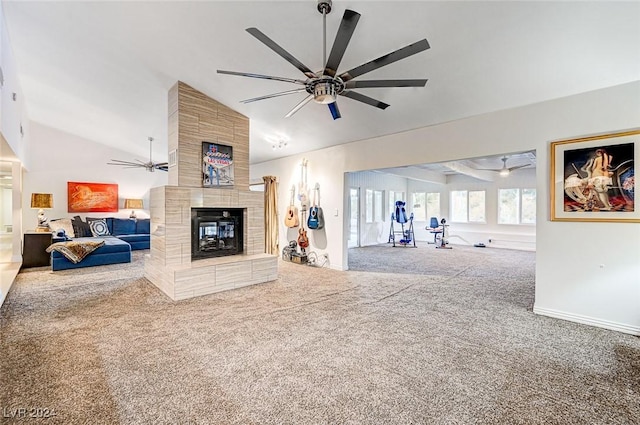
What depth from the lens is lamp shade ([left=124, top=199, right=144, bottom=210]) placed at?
8522 mm

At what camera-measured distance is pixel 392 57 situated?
2059 mm

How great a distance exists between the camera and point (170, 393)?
6.36 ft

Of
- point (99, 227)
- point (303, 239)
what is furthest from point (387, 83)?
point (99, 227)

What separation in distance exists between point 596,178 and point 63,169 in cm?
1080

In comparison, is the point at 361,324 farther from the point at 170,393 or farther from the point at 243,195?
the point at 243,195

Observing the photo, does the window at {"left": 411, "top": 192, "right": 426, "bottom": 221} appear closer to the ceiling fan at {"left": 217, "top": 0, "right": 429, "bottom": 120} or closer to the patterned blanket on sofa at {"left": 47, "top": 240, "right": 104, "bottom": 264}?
the ceiling fan at {"left": 217, "top": 0, "right": 429, "bottom": 120}

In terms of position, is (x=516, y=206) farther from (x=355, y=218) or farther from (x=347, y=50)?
(x=347, y=50)

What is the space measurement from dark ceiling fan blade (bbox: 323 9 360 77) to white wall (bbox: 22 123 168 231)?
337 inches

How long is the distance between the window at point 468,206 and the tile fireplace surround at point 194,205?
8258mm

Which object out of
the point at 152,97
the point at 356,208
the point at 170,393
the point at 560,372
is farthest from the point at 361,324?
the point at 356,208

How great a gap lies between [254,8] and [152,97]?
123 inches

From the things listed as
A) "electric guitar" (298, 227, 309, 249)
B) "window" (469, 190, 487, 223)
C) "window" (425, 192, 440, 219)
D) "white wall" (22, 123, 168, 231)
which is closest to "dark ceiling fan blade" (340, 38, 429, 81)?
"electric guitar" (298, 227, 309, 249)

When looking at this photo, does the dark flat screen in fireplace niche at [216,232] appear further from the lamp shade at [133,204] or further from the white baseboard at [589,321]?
the lamp shade at [133,204]

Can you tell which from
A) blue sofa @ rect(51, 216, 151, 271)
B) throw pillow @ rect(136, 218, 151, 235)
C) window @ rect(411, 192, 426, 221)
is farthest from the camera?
window @ rect(411, 192, 426, 221)
